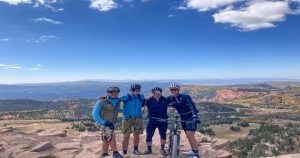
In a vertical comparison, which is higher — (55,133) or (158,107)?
(158,107)

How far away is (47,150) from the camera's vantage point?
53.9 ft

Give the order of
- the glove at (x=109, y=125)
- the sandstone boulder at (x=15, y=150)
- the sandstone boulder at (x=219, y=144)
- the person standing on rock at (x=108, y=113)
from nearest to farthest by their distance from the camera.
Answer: the glove at (x=109, y=125)
the person standing on rock at (x=108, y=113)
the sandstone boulder at (x=15, y=150)
the sandstone boulder at (x=219, y=144)

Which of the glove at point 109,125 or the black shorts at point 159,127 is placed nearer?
the glove at point 109,125

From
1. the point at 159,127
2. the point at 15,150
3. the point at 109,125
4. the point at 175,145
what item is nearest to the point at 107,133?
the point at 109,125

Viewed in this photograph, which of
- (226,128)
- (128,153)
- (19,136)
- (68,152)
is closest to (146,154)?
(128,153)

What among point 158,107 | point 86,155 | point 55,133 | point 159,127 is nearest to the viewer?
point 158,107

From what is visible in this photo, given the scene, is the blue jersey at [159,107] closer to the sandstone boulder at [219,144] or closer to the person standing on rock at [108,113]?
the person standing on rock at [108,113]

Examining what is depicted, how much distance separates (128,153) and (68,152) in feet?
11.4

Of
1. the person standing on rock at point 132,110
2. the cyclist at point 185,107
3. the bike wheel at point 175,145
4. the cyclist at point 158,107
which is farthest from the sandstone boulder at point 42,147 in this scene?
the bike wheel at point 175,145

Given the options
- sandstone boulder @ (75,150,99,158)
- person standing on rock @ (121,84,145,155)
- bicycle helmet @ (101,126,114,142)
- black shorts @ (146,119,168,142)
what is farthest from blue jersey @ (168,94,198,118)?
sandstone boulder @ (75,150,99,158)

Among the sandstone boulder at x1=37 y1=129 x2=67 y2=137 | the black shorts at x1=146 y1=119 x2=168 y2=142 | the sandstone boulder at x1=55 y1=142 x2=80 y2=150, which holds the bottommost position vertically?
the sandstone boulder at x1=55 y1=142 x2=80 y2=150

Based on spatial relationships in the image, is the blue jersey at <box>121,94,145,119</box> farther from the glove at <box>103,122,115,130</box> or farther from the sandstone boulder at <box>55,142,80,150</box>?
the sandstone boulder at <box>55,142,80,150</box>

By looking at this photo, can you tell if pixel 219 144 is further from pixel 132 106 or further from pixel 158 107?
pixel 132 106

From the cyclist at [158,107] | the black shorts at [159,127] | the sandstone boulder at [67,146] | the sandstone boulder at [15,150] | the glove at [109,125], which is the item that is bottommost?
the sandstone boulder at [15,150]
